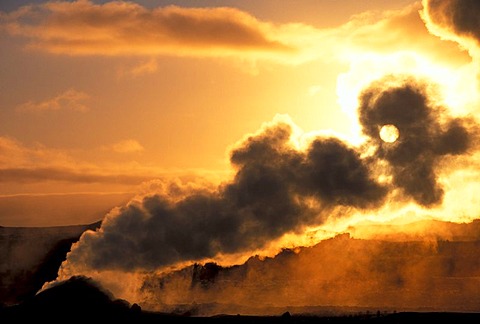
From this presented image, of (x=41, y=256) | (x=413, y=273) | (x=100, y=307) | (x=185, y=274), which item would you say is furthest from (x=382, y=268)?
(x=100, y=307)

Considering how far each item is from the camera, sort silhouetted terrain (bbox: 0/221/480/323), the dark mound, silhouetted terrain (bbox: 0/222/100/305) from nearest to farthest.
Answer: the dark mound < silhouetted terrain (bbox: 0/221/480/323) < silhouetted terrain (bbox: 0/222/100/305)

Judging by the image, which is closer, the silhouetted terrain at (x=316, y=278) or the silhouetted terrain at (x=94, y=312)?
the silhouetted terrain at (x=94, y=312)

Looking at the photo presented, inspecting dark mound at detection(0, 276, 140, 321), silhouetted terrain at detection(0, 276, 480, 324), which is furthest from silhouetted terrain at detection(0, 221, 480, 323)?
dark mound at detection(0, 276, 140, 321)

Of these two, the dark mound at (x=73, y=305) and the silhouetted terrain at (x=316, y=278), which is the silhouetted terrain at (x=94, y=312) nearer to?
the dark mound at (x=73, y=305)

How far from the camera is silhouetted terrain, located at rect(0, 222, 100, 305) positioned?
14612 centimetres

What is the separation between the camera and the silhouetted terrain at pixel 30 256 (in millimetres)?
146125

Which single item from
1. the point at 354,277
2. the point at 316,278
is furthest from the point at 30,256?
the point at 354,277

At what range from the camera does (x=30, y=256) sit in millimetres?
163625

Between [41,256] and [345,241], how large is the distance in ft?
194

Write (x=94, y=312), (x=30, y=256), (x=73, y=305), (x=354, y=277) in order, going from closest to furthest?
(x=73, y=305) → (x=94, y=312) → (x=30, y=256) → (x=354, y=277)

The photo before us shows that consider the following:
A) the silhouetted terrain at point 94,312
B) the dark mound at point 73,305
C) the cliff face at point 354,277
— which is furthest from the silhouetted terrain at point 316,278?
the dark mound at point 73,305

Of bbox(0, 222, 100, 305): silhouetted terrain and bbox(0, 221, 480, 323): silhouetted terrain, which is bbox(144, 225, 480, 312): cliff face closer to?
bbox(0, 221, 480, 323): silhouetted terrain

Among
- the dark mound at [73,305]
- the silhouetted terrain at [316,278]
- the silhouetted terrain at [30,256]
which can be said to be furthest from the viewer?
the silhouetted terrain at [30,256]

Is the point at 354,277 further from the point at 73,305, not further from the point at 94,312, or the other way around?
the point at 73,305
